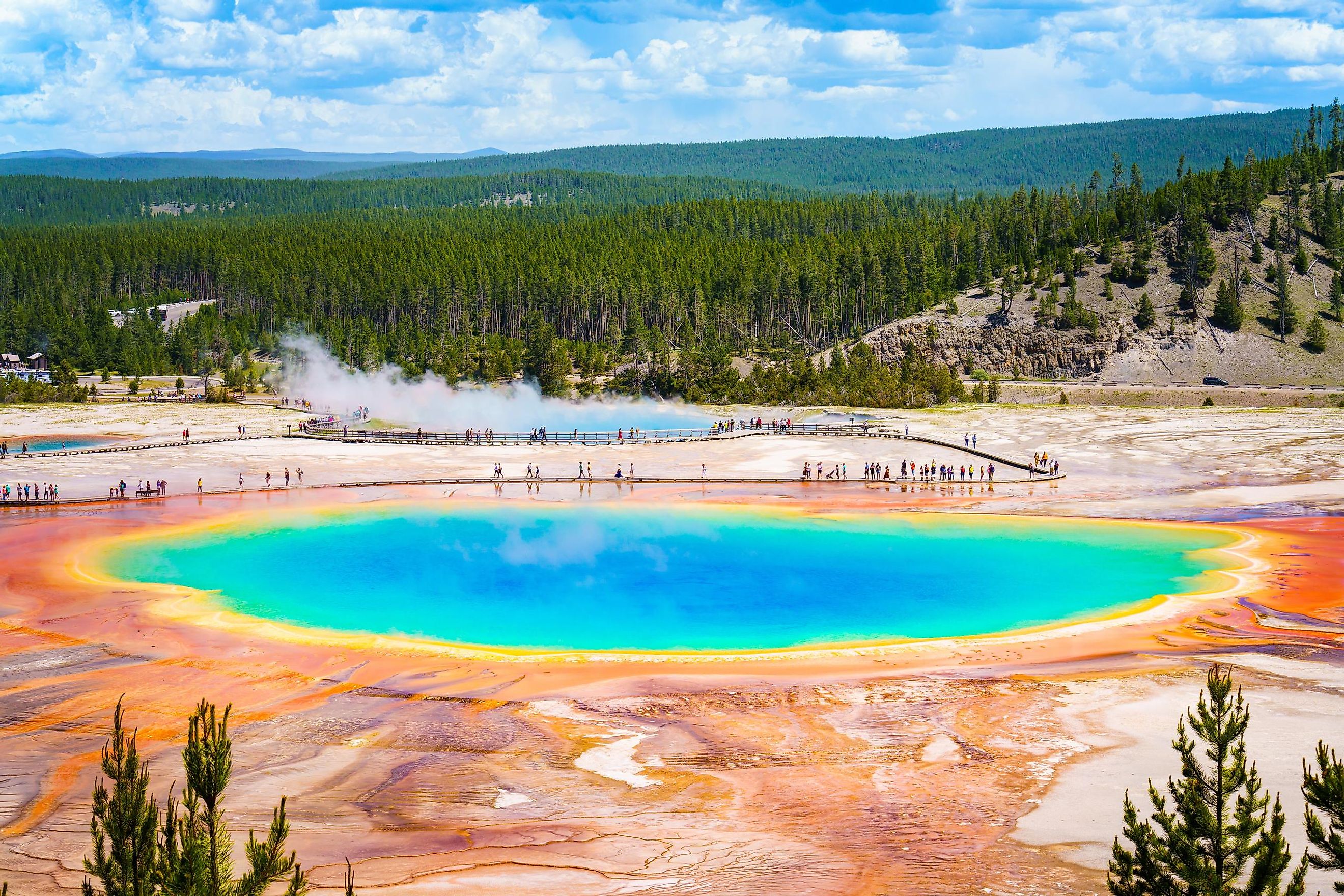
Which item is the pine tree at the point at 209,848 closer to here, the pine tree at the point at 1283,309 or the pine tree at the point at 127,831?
the pine tree at the point at 127,831

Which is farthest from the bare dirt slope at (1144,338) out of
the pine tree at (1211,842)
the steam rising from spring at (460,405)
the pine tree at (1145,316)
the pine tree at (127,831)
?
the pine tree at (127,831)

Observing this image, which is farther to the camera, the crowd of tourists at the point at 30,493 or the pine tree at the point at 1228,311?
the pine tree at the point at 1228,311

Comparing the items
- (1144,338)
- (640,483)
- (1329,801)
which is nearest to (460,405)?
(640,483)

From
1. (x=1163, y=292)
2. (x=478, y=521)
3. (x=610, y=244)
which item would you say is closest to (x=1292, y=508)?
(x=478, y=521)

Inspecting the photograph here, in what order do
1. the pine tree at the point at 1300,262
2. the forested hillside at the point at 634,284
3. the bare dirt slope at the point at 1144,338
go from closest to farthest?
1. the bare dirt slope at the point at 1144,338
2. the forested hillside at the point at 634,284
3. the pine tree at the point at 1300,262

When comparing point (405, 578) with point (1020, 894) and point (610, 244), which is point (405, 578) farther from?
point (610, 244)

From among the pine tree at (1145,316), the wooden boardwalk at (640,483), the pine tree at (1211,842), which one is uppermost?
the pine tree at (1145,316)

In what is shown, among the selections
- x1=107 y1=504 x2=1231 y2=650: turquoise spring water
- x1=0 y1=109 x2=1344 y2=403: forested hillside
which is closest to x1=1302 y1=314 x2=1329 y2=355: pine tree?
x1=0 y1=109 x2=1344 y2=403: forested hillside
